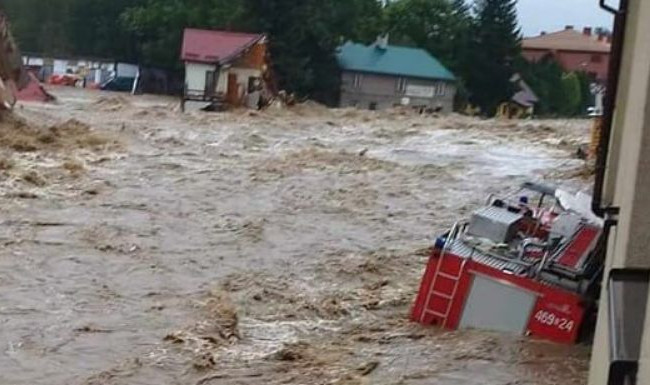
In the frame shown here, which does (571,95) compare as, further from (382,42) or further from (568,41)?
(568,41)

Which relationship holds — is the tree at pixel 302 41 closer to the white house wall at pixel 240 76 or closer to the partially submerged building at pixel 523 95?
the white house wall at pixel 240 76

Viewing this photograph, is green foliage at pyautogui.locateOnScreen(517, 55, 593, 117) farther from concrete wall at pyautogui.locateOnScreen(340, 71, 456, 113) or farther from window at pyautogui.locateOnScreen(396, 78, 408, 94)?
window at pyautogui.locateOnScreen(396, 78, 408, 94)

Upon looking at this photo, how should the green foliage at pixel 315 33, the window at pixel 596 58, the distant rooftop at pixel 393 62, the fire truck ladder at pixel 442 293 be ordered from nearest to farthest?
the fire truck ladder at pixel 442 293 → the green foliage at pixel 315 33 → the distant rooftop at pixel 393 62 → the window at pixel 596 58

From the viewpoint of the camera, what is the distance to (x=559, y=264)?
22.0ft

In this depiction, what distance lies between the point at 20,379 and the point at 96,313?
1.60 m

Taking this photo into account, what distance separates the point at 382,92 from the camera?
5719 centimetres

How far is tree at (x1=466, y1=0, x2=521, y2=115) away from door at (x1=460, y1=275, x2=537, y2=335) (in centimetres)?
4549

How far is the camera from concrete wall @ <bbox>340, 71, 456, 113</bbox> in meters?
52.7

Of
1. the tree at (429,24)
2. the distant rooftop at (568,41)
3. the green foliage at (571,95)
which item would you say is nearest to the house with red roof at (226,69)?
the tree at (429,24)

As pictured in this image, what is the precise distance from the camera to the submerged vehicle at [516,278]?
661 centimetres

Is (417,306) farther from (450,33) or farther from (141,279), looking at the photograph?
(450,33)

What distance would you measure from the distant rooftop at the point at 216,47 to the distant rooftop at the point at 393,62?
52.4ft

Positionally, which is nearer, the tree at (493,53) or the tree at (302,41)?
the tree at (302,41)

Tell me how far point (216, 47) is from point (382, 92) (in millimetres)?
21432
